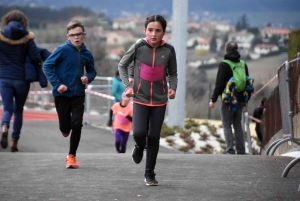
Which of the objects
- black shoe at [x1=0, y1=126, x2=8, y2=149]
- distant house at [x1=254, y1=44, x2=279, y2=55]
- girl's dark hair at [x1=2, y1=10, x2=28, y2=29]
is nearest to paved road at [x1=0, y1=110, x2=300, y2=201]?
black shoe at [x1=0, y1=126, x2=8, y2=149]

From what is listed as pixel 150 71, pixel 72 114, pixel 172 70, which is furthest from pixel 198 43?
pixel 150 71

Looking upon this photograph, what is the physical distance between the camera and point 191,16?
1663 inches

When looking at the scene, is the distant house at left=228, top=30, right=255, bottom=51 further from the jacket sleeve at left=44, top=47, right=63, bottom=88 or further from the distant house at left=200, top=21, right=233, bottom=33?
the jacket sleeve at left=44, top=47, right=63, bottom=88

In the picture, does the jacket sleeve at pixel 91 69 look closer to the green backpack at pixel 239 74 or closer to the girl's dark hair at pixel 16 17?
the girl's dark hair at pixel 16 17

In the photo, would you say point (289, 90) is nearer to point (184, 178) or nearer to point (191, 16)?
point (184, 178)

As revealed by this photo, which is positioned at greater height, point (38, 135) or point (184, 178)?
point (184, 178)

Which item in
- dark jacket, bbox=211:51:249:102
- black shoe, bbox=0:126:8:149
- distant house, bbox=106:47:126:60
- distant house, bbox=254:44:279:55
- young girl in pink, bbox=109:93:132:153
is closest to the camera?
black shoe, bbox=0:126:8:149

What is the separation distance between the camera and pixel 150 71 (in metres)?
8.73

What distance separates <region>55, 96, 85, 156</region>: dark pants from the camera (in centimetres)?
1027

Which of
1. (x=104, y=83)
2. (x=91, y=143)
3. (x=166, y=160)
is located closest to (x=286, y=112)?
(x=166, y=160)

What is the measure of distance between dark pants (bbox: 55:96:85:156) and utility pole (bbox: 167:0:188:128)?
32.5 ft

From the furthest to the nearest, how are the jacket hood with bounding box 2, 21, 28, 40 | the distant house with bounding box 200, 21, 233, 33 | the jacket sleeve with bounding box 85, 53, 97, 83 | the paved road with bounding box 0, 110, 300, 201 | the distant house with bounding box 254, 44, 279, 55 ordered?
the distant house with bounding box 200, 21, 233, 33 < the distant house with bounding box 254, 44, 279, 55 < the jacket hood with bounding box 2, 21, 28, 40 < the jacket sleeve with bounding box 85, 53, 97, 83 < the paved road with bounding box 0, 110, 300, 201

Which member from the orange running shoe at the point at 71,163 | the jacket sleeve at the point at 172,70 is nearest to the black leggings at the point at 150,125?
the jacket sleeve at the point at 172,70

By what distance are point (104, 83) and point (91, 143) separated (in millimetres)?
6394
